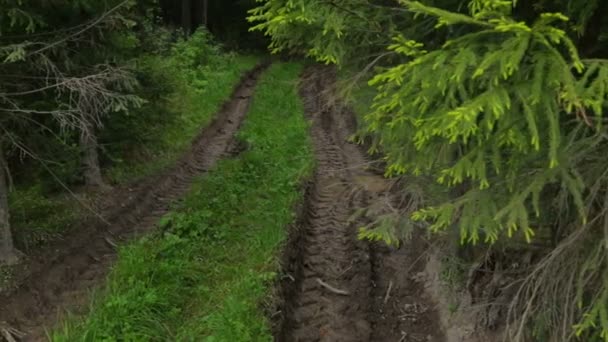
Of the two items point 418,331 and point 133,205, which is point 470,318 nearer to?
point 418,331

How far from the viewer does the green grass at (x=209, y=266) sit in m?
6.40

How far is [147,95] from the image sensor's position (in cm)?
1162

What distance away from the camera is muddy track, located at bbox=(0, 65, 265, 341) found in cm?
700

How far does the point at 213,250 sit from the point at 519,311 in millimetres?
4692

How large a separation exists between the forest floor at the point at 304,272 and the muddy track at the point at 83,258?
0.05ft

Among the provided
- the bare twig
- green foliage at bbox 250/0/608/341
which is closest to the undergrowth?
green foliage at bbox 250/0/608/341

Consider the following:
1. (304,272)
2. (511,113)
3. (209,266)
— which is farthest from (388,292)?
(511,113)

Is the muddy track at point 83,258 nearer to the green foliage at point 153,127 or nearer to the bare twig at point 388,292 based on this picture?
the green foliage at point 153,127

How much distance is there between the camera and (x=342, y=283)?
873 cm

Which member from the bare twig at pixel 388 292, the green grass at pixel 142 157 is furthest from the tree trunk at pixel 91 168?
the bare twig at pixel 388 292

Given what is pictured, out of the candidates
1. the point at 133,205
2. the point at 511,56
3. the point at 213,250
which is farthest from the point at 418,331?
the point at 133,205

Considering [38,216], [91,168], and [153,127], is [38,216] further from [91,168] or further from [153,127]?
[153,127]

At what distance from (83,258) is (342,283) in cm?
392

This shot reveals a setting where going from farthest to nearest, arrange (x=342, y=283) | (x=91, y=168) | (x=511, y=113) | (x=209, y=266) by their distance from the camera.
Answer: (x=91, y=168)
(x=342, y=283)
(x=209, y=266)
(x=511, y=113)
